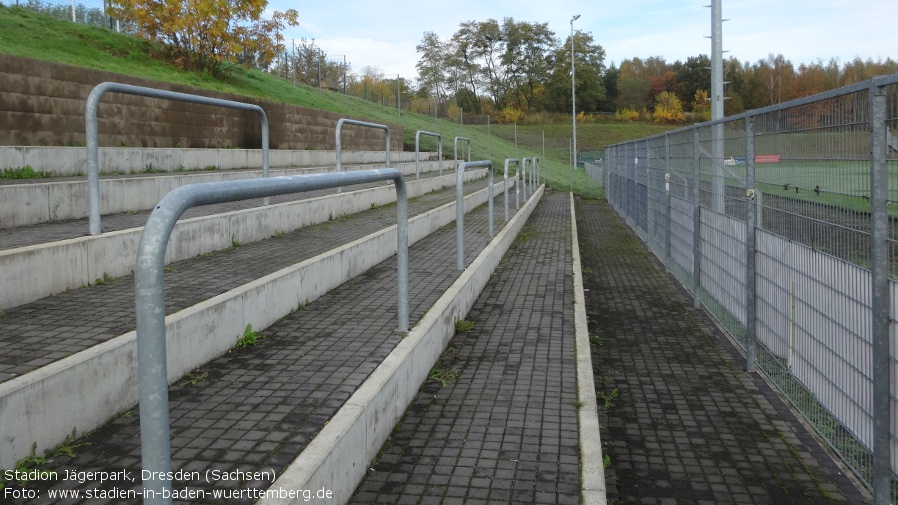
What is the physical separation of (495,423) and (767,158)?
9.64ft

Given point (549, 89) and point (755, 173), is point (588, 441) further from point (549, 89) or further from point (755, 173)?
point (549, 89)

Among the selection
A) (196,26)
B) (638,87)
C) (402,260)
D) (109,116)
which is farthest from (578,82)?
(402,260)

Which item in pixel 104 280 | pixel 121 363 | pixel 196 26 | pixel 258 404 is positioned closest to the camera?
pixel 121 363

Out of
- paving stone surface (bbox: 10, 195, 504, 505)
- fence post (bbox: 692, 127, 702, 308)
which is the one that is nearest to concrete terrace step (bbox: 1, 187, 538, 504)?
paving stone surface (bbox: 10, 195, 504, 505)

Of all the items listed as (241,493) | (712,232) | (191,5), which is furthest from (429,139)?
(241,493)

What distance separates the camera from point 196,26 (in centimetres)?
1769

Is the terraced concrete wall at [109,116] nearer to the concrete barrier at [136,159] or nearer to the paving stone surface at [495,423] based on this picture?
the concrete barrier at [136,159]

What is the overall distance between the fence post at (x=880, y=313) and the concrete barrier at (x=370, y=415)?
2.33m

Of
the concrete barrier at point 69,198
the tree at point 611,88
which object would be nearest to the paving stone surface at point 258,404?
the concrete barrier at point 69,198

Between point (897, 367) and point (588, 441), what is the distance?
4.65 ft

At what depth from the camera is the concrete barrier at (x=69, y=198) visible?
5.96m

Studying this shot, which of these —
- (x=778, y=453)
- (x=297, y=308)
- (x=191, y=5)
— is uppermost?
(x=191, y=5)

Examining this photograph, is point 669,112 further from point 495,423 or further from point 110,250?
point 495,423

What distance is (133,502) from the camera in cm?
266
